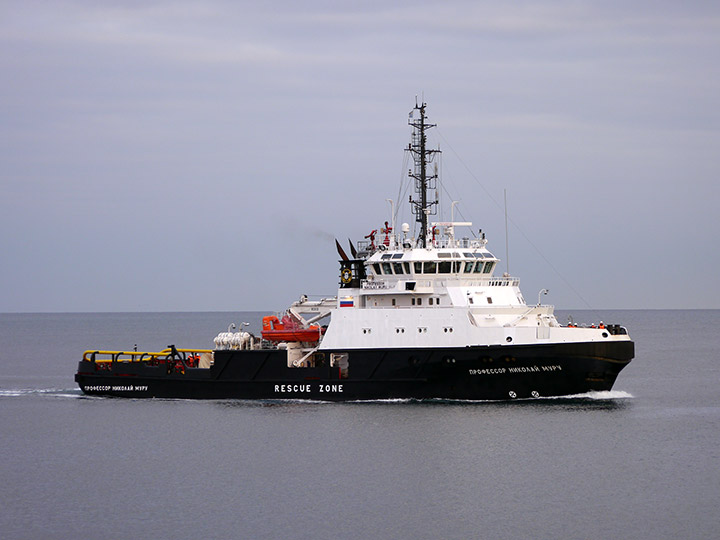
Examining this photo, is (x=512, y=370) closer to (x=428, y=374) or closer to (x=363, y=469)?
(x=428, y=374)

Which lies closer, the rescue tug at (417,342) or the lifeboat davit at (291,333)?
the rescue tug at (417,342)

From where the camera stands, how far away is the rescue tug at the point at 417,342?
35.4m

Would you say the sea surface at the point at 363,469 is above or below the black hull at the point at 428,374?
below

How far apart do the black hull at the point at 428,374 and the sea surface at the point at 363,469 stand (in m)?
0.57

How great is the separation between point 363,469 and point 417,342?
8.65 m

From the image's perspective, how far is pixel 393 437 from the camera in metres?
31.4

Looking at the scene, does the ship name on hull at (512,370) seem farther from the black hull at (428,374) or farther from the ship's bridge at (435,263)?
the ship's bridge at (435,263)

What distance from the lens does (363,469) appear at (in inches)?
1106

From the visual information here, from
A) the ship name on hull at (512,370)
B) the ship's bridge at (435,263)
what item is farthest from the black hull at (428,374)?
the ship's bridge at (435,263)

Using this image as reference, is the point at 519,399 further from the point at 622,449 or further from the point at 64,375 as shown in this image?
the point at 64,375

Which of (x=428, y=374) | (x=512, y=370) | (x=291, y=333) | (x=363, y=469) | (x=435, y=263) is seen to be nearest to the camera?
(x=363, y=469)

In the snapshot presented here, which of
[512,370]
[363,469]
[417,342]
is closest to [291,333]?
[417,342]

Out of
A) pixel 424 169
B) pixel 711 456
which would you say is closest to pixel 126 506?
pixel 711 456

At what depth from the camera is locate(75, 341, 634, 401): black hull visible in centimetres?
3525
